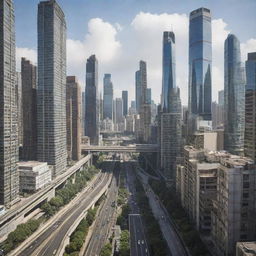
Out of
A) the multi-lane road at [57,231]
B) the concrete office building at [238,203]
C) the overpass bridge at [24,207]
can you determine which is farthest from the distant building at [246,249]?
the overpass bridge at [24,207]

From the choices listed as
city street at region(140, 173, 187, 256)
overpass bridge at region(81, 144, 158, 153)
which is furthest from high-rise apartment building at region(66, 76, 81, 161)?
city street at region(140, 173, 187, 256)

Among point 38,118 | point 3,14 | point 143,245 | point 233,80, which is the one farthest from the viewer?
point 233,80

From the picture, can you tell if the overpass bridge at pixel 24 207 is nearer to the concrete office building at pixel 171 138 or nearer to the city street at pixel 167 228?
the city street at pixel 167 228

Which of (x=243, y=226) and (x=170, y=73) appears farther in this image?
(x=170, y=73)

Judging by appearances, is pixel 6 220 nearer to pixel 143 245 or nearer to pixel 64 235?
pixel 64 235

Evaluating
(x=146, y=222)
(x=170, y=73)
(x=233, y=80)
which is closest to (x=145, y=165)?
(x=170, y=73)

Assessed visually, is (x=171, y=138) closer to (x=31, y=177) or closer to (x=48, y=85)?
(x=48, y=85)
